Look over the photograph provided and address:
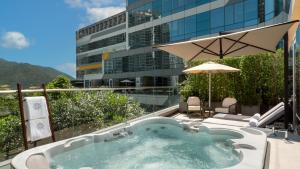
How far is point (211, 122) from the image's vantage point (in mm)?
8062

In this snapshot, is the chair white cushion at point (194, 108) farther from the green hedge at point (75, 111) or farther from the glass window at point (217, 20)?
the glass window at point (217, 20)

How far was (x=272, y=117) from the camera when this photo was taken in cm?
707

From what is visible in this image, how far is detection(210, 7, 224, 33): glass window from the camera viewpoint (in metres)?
24.6

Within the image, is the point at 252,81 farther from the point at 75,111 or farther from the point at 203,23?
the point at 203,23

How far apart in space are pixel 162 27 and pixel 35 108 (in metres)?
26.8

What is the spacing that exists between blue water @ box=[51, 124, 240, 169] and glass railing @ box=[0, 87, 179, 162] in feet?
3.24

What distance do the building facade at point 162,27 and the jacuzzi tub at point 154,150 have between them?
1325 cm

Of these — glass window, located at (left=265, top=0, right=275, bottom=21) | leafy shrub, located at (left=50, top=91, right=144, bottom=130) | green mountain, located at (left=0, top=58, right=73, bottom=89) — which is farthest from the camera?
green mountain, located at (left=0, top=58, right=73, bottom=89)

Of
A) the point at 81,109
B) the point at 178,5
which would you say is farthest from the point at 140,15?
the point at 81,109

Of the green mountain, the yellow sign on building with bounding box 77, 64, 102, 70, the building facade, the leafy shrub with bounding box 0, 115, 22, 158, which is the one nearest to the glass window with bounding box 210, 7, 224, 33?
the building facade

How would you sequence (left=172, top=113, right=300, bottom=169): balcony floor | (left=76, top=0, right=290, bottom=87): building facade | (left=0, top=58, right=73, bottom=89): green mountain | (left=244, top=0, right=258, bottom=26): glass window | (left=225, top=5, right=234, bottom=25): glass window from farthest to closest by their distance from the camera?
(left=0, top=58, right=73, bottom=89): green mountain
(left=225, top=5, right=234, bottom=25): glass window
(left=76, top=0, right=290, bottom=87): building facade
(left=244, top=0, right=258, bottom=26): glass window
(left=172, top=113, right=300, bottom=169): balcony floor

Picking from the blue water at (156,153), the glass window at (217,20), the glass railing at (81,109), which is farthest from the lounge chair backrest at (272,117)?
the glass window at (217,20)

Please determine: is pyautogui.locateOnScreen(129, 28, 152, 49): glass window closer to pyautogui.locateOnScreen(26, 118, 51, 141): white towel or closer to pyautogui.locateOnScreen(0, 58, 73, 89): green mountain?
pyautogui.locateOnScreen(26, 118, 51, 141): white towel

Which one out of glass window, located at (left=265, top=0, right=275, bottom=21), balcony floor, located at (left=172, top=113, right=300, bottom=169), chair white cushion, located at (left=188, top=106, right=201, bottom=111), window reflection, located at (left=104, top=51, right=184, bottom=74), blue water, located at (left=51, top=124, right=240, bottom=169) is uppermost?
glass window, located at (left=265, top=0, right=275, bottom=21)
